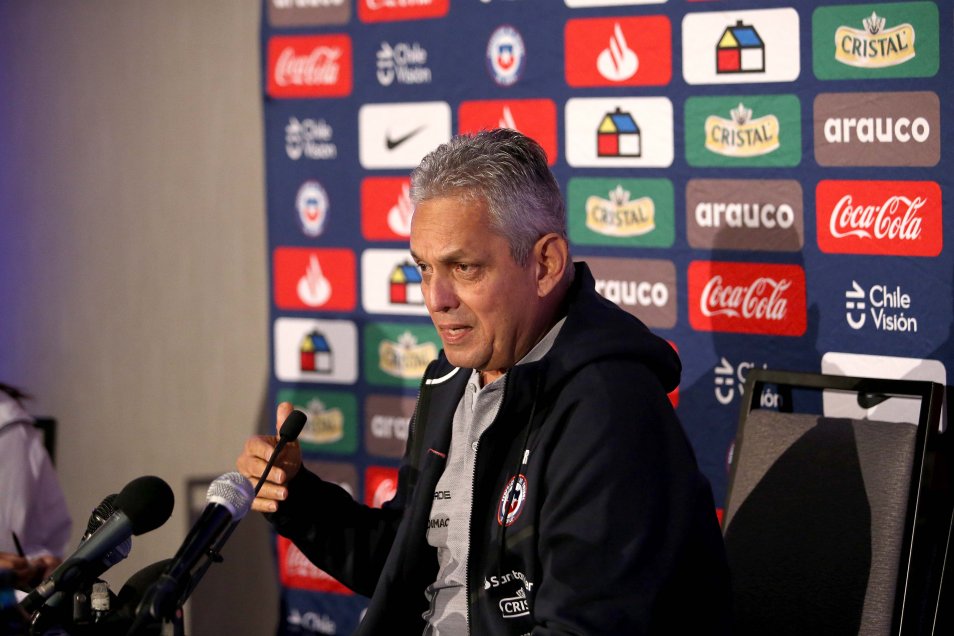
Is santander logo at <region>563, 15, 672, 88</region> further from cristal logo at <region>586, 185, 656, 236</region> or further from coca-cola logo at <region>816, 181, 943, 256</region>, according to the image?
coca-cola logo at <region>816, 181, 943, 256</region>

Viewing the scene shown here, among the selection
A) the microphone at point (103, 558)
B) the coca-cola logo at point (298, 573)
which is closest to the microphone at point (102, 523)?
the microphone at point (103, 558)

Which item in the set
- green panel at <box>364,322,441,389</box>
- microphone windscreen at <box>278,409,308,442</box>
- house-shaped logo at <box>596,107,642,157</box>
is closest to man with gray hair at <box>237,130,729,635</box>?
microphone windscreen at <box>278,409,308,442</box>

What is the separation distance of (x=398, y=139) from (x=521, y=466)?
1749 mm

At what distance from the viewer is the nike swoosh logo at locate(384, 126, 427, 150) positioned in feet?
11.5

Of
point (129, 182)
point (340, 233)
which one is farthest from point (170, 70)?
point (340, 233)

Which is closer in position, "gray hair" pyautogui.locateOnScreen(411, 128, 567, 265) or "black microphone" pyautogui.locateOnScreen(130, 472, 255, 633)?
"black microphone" pyautogui.locateOnScreen(130, 472, 255, 633)

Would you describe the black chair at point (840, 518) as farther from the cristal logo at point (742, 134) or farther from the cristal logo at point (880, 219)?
the cristal logo at point (742, 134)

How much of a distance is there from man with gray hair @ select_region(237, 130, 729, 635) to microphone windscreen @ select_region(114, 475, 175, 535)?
1.40 feet

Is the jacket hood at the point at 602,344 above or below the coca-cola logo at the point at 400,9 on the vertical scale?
below

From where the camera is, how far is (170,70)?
13.4ft

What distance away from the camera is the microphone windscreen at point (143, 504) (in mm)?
1585

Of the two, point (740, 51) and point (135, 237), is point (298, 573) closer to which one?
point (135, 237)

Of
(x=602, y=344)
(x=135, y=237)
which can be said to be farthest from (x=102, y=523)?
(x=135, y=237)

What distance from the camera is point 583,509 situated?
180 centimetres
